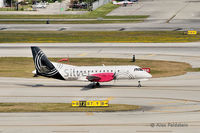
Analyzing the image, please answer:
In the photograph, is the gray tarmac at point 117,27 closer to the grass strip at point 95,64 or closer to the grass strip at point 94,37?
the grass strip at point 94,37

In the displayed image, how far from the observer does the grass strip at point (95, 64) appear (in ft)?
217

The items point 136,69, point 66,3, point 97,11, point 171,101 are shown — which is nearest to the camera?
point 171,101

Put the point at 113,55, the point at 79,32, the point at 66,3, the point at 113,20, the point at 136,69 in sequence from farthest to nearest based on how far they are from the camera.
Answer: the point at 66,3 < the point at 113,20 < the point at 79,32 < the point at 113,55 < the point at 136,69

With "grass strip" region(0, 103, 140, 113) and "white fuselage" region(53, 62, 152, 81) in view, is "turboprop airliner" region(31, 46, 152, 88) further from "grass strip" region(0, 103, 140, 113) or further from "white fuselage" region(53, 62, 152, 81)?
"grass strip" region(0, 103, 140, 113)

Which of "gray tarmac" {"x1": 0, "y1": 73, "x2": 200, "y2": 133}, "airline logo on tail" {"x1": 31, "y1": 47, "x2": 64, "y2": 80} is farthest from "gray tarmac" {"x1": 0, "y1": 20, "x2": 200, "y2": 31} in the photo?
"airline logo on tail" {"x1": 31, "y1": 47, "x2": 64, "y2": 80}

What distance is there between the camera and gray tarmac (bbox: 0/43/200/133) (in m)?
38.2

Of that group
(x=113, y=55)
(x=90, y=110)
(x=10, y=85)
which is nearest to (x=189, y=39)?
(x=113, y=55)

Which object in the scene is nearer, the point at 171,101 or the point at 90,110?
the point at 90,110

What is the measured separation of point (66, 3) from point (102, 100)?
401ft

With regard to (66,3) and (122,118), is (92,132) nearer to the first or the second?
(122,118)

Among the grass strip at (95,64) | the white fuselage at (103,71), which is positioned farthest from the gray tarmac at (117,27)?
the white fuselage at (103,71)

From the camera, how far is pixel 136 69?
5528 cm

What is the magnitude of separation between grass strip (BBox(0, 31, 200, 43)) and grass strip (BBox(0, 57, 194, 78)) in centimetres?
2068

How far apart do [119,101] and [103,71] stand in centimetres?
781
